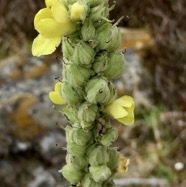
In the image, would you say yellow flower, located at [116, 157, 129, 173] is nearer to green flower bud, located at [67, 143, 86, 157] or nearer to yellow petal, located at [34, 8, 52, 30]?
green flower bud, located at [67, 143, 86, 157]

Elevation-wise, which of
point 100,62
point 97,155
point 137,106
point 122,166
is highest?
point 100,62

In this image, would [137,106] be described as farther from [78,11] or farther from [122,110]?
[78,11]

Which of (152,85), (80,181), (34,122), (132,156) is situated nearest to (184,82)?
(152,85)

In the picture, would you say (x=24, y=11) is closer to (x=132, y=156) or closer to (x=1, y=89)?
(x=1, y=89)

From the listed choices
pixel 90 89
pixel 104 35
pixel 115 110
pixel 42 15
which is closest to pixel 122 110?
pixel 115 110

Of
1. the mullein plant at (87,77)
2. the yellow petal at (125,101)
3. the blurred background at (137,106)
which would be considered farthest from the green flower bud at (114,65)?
the blurred background at (137,106)

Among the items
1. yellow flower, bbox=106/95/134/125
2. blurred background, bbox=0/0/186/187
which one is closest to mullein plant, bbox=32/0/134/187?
yellow flower, bbox=106/95/134/125

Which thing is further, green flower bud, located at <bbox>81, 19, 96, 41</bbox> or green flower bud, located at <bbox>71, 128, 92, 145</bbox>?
green flower bud, located at <bbox>71, 128, 92, 145</bbox>
